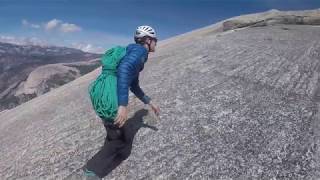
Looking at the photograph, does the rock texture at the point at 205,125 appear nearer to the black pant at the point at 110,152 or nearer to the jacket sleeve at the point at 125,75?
the black pant at the point at 110,152

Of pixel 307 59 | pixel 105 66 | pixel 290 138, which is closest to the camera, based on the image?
pixel 105 66

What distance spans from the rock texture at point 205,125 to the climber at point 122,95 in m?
0.61

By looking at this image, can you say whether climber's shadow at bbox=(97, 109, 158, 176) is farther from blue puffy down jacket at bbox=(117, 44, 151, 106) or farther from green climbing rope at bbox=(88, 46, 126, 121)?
blue puffy down jacket at bbox=(117, 44, 151, 106)

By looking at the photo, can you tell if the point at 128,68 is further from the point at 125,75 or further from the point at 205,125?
the point at 205,125

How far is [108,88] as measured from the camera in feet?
33.5

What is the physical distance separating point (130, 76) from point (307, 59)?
16193 mm

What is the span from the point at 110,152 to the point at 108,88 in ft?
6.98

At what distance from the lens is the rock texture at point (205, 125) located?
12844 mm

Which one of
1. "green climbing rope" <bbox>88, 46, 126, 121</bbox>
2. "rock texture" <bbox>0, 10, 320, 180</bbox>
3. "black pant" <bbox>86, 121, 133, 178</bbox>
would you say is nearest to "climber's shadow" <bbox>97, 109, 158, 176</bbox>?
"black pant" <bbox>86, 121, 133, 178</bbox>

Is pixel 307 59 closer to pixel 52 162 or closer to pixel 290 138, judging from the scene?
pixel 290 138

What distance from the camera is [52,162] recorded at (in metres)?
14.5

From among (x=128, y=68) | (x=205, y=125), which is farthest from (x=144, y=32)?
(x=205, y=125)

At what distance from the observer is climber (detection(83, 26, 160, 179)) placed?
31.7 feet

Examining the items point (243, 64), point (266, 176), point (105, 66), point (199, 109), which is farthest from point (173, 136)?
point (243, 64)
